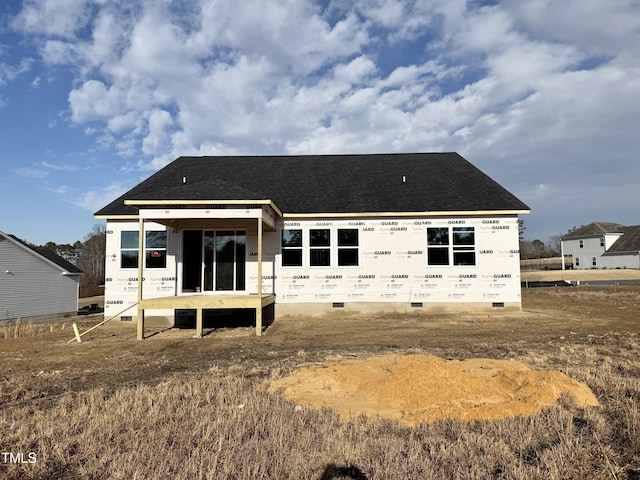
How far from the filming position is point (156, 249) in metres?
15.1

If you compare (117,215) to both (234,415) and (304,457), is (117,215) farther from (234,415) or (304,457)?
(304,457)

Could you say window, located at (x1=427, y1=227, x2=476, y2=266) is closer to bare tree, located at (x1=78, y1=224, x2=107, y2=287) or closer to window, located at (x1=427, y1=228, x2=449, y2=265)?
window, located at (x1=427, y1=228, x2=449, y2=265)

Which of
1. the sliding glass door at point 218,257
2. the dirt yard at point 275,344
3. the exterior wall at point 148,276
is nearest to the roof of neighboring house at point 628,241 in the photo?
the dirt yard at point 275,344

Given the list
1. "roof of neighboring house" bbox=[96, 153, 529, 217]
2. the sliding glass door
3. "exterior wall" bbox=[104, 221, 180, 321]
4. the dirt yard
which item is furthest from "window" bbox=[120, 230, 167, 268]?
the dirt yard

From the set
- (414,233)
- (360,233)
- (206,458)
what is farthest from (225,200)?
(206,458)

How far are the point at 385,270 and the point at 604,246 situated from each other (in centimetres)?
5352

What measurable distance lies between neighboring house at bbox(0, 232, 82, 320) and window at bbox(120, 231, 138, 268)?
60.2 ft

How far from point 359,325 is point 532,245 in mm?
98854

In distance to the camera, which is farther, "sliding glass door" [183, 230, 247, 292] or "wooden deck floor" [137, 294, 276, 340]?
"sliding glass door" [183, 230, 247, 292]

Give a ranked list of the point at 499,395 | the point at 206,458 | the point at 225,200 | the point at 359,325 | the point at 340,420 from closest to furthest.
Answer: the point at 206,458, the point at 340,420, the point at 499,395, the point at 225,200, the point at 359,325

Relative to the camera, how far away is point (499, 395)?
18.2 ft

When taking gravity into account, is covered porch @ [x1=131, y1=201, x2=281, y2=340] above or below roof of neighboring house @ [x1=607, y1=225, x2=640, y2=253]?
below

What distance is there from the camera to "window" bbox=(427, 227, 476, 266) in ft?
50.5

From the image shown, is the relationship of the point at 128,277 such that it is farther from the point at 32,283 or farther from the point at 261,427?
the point at 32,283
